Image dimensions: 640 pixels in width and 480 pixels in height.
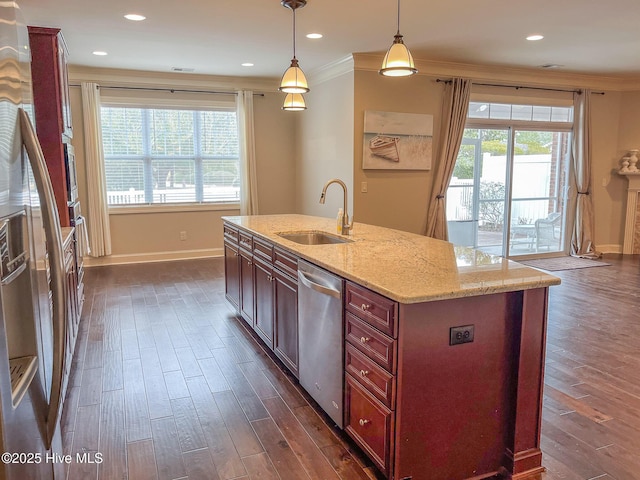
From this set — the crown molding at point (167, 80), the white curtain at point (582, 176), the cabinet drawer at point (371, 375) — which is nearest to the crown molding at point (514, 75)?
the white curtain at point (582, 176)

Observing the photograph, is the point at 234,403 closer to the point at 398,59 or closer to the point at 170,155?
the point at 398,59

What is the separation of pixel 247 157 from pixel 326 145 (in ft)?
4.51

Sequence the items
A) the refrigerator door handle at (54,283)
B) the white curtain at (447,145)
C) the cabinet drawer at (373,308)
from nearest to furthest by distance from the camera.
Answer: the refrigerator door handle at (54,283) < the cabinet drawer at (373,308) < the white curtain at (447,145)

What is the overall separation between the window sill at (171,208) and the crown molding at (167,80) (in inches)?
66.5

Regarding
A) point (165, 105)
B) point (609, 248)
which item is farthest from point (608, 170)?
point (165, 105)

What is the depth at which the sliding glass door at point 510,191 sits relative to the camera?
269 inches

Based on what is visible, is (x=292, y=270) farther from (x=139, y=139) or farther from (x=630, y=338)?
(x=139, y=139)

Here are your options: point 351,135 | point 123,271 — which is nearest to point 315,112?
point 351,135

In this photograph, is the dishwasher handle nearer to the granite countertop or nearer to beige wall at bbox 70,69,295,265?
the granite countertop

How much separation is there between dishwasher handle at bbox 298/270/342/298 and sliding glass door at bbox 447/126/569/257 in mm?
4459

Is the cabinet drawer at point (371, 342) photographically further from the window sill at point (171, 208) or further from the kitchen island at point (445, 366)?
the window sill at point (171, 208)

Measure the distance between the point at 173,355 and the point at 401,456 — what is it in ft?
6.88

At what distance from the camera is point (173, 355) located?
11.6 feet

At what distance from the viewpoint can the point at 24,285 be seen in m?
1.11
